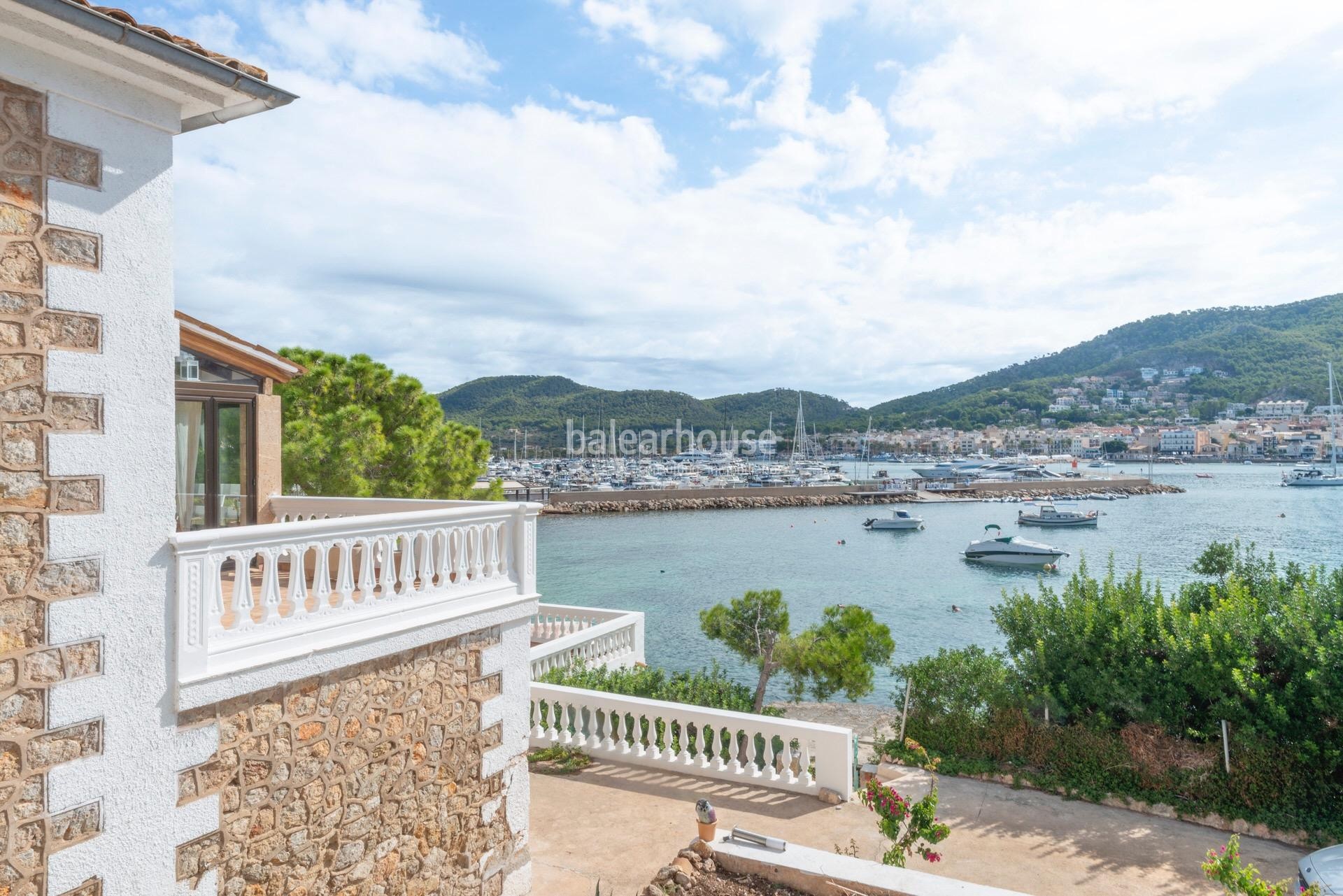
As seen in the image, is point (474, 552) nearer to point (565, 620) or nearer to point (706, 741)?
point (706, 741)

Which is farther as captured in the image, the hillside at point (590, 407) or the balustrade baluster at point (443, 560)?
the hillside at point (590, 407)

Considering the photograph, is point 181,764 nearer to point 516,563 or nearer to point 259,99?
point 516,563

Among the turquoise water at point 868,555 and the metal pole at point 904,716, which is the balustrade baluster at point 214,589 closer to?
the metal pole at point 904,716

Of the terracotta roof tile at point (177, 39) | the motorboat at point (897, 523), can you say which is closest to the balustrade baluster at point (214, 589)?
the terracotta roof tile at point (177, 39)

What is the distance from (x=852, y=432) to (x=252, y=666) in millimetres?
137949

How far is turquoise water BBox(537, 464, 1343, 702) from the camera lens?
3066cm

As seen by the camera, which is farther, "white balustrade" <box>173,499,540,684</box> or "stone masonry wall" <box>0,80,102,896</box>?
"white balustrade" <box>173,499,540,684</box>

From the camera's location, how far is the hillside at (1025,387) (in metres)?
105

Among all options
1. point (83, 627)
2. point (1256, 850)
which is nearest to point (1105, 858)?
point (1256, 850)

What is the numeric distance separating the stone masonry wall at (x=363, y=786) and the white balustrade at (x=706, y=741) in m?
2.64

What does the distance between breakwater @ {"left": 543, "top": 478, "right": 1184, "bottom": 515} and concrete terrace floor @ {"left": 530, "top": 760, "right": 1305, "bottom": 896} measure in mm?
60419

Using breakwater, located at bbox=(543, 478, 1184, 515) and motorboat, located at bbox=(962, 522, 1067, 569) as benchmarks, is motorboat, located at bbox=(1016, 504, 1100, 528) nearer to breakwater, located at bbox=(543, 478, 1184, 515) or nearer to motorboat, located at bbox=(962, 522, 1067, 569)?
breakwater, located at bbox=(543, 478, 1184, 515)

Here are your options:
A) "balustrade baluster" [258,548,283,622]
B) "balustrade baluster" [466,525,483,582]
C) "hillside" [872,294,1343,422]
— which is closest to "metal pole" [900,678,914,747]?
"balustrade baluster" [466,525,483,582]

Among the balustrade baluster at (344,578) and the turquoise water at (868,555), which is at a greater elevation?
the balustrade baluster at (344,578)
